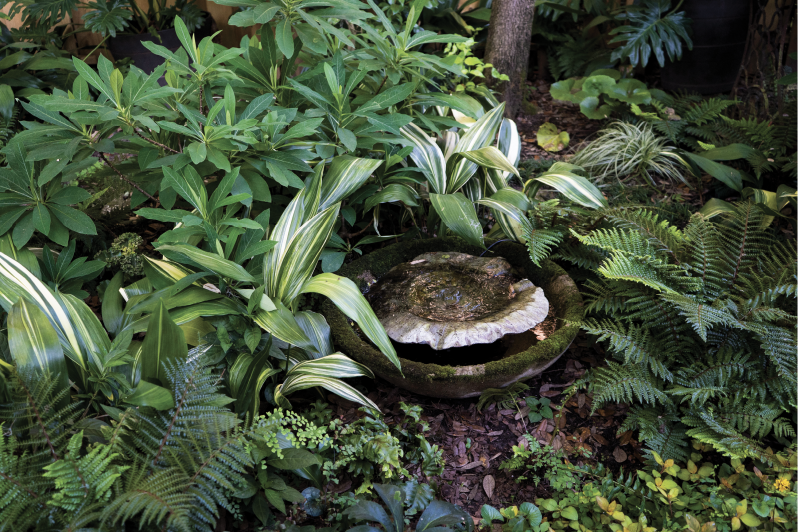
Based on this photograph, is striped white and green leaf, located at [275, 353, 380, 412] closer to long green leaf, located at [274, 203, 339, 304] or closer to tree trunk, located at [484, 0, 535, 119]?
long green leaf, located at [274, 203, 339, 304]

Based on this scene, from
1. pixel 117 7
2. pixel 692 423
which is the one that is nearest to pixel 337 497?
pixel 692 423

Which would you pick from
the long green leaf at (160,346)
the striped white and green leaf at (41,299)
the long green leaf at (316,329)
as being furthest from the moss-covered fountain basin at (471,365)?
the striped white and green leaf at (41,299)

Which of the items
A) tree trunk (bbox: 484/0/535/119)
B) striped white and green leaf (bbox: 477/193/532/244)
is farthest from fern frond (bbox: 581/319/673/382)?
tree trunk (bbox: 484/0/535/119)

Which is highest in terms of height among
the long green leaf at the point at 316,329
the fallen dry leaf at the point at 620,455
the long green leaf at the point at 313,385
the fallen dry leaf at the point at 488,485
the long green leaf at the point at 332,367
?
the long green leaf at the point at 316,329

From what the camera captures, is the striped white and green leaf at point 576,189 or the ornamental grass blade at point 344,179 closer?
the ornamental grass blade at point 344,179

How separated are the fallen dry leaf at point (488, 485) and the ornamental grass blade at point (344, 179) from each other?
108cm

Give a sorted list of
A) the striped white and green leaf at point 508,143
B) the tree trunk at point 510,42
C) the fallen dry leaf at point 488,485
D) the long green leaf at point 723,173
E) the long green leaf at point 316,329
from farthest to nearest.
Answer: the tree trunk at point 510,42 → the striped white and green leaf at point 508,143 → the long green leaf at point 723,173 → the long green leaf at point 316,329 → the fallen dry leaf at point 488,485

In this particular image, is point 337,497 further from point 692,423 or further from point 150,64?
point 150,64

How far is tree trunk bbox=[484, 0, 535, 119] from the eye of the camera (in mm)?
3143

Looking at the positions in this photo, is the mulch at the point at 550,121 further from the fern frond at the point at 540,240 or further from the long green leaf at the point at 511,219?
the fern frond at the point at 540,240

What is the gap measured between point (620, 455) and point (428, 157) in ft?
4.46

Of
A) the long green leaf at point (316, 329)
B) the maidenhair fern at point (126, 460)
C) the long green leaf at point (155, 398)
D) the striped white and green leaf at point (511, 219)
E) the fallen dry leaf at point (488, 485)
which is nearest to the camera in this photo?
the maidenhair fern at point (126, 460)

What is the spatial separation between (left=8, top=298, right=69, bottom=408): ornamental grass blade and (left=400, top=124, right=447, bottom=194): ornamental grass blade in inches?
56.7

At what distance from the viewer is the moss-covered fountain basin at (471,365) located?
1655 mm
